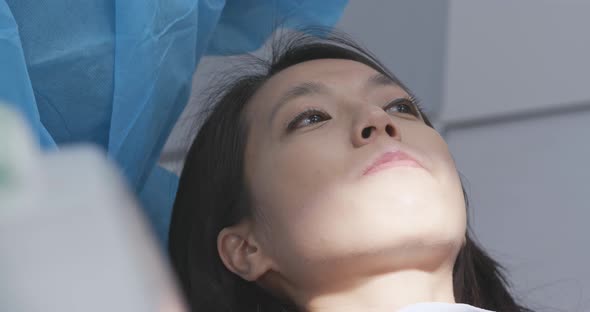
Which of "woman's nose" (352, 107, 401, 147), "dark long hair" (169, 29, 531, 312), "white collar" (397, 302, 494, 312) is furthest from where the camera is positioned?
"dark long hair" (169, 29, 531, 312)

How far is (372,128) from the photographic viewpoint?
85cm

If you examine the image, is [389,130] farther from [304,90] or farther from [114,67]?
[114,67]

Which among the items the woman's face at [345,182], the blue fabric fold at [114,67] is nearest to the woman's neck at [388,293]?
the woman's face at [345,182]

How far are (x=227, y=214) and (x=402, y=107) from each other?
0.22 meters

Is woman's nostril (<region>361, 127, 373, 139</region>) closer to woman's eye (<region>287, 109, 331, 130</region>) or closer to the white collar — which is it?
woman's eye (<region>287, 109, 331, 130</region>)

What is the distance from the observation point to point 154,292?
0.82ft

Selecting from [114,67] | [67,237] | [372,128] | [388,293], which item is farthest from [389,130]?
[67,237]

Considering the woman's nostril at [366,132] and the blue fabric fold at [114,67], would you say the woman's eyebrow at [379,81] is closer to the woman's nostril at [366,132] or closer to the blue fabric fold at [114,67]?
the woman's nostril at [366,132]

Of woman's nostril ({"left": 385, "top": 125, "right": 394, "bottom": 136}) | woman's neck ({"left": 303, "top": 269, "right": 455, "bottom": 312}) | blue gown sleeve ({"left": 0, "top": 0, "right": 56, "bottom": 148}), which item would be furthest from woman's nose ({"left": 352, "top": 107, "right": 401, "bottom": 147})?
blue gown sleeve ({"left": 0, "top": 0, "right": 56, "bottom": 148})

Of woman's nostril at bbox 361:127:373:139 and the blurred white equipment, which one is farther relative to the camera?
woman's nostril at bbox 361:127:373:139

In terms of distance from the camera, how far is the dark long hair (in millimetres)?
942

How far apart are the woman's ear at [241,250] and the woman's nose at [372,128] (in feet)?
0.51

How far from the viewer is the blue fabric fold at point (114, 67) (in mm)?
884

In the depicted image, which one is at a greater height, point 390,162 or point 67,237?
point 67,237
